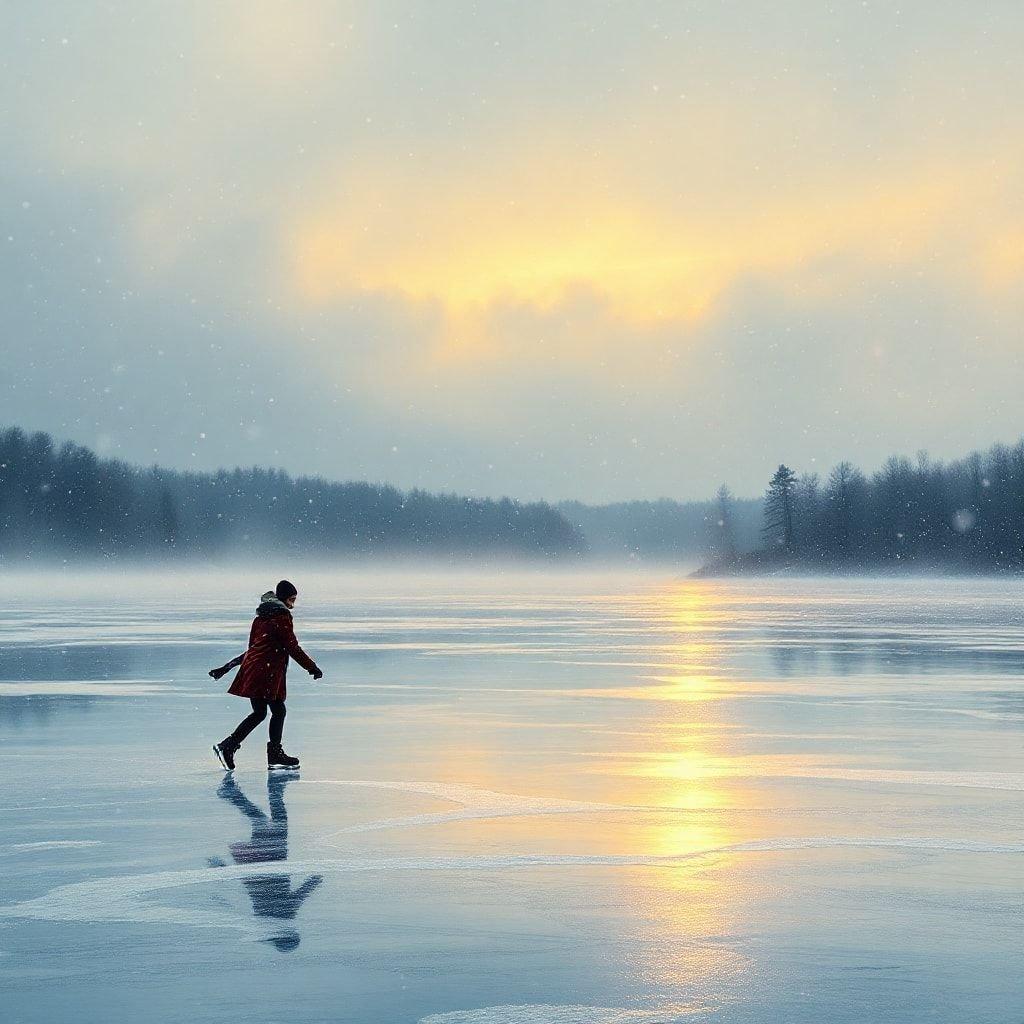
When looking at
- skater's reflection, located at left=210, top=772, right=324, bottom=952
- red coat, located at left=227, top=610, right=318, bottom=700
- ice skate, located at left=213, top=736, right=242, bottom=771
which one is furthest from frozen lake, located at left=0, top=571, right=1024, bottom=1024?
red coat, located at left=227, top=610, right=318, bottom=700

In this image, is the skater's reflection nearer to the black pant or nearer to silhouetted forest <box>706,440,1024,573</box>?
the black pant

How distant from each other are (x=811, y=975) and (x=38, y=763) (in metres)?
8.88

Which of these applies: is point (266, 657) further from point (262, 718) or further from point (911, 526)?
point (911, 526)

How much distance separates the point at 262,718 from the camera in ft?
44.2

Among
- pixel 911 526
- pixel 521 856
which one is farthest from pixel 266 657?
pixel 911 526

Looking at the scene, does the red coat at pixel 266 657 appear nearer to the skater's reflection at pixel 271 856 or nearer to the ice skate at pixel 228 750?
the ice skate at pixel 228 750

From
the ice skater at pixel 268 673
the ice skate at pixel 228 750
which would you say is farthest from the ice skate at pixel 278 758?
the ice skate at pixel 228 750

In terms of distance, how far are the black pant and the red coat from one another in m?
0.06

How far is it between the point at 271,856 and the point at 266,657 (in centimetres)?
440

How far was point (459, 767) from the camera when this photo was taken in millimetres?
13680

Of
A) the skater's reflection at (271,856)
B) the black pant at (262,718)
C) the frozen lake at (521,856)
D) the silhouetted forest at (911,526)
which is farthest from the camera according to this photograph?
the silhouetted forest at (911,526)

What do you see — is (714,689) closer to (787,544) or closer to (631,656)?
(631,656)

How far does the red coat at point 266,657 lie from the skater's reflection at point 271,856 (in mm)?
808

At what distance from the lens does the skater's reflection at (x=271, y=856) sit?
7777 millimetres
